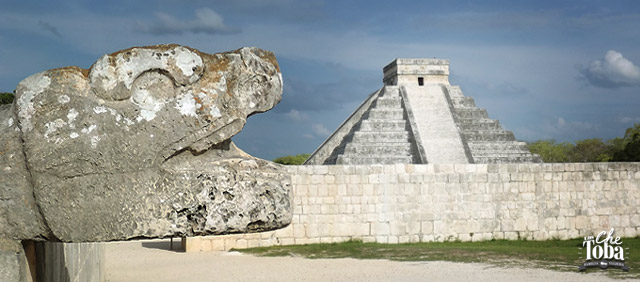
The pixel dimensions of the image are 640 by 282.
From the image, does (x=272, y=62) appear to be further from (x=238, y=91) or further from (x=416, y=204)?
(x=416, y=204)

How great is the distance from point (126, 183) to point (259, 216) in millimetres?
452

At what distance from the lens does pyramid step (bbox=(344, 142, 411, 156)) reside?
83.4ft

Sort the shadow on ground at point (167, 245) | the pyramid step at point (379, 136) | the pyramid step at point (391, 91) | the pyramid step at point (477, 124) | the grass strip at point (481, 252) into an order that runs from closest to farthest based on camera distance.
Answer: the grass strip at point (481, 252) < the shadow on ground at point (167, 245) < the pyramid step at point (379, 136) < the pyramid step at point (477, 124) < the pyramid step at point (391, 91)

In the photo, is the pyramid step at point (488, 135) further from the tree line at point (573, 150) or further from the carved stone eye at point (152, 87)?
the carved stone eye at point (152, 87)

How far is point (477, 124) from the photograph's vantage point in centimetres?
3028

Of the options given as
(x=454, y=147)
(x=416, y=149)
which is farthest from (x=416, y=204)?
(x=454, y=147)

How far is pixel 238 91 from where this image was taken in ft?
7.86

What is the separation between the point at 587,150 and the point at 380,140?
1168 inches

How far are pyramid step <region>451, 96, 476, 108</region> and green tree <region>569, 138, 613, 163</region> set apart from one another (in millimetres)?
19810

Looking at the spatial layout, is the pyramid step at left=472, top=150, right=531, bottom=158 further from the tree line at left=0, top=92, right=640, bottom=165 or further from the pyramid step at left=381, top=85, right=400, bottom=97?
the tree line at left=0, top=92, right=640, bottom=165

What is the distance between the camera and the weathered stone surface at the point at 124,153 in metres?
2.28

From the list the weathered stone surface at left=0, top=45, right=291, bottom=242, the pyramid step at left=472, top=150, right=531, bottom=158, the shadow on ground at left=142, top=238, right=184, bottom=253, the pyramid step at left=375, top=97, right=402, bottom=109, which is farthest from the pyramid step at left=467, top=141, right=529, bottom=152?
the weathered stone surface at left=0, top=45, right=291, bottom=242

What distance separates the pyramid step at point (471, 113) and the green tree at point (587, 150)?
68.4ft

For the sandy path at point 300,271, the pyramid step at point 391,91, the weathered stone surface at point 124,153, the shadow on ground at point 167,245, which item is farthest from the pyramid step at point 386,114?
the weathered stone surface at point 124,153
